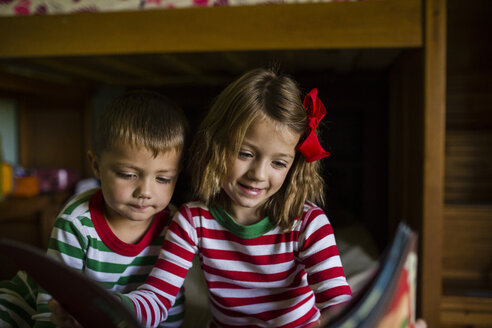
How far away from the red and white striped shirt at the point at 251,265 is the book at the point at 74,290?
18cm

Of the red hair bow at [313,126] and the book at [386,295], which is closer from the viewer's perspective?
the book at [386,295]

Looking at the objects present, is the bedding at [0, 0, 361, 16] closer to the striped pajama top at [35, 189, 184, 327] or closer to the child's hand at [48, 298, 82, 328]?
the striped pajama top at [35, 189, 184, 327]

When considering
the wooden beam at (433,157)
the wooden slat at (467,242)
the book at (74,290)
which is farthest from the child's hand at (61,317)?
the wooden slat at (467,242)

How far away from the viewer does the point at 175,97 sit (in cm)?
202

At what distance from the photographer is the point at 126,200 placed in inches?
23.6

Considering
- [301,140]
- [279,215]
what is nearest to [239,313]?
[279,215]

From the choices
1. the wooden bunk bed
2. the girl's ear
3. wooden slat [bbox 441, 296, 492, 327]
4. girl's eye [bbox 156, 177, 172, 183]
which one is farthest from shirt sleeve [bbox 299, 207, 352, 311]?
wooden slat [bbox 441, 296, 492, 327]

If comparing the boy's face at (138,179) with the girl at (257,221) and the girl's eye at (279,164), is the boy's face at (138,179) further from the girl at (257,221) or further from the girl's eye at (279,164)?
the girl's eye at (279,164)

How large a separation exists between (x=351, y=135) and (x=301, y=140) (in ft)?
4.23

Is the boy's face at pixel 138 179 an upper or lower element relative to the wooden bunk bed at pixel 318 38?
lower

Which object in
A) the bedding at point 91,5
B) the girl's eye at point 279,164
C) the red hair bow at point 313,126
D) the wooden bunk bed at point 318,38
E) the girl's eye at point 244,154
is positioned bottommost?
the girl's eye at point 279,164

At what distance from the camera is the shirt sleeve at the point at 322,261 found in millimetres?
550

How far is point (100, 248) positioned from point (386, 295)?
47 centimetres

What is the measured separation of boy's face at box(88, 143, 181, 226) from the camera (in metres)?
0.59
